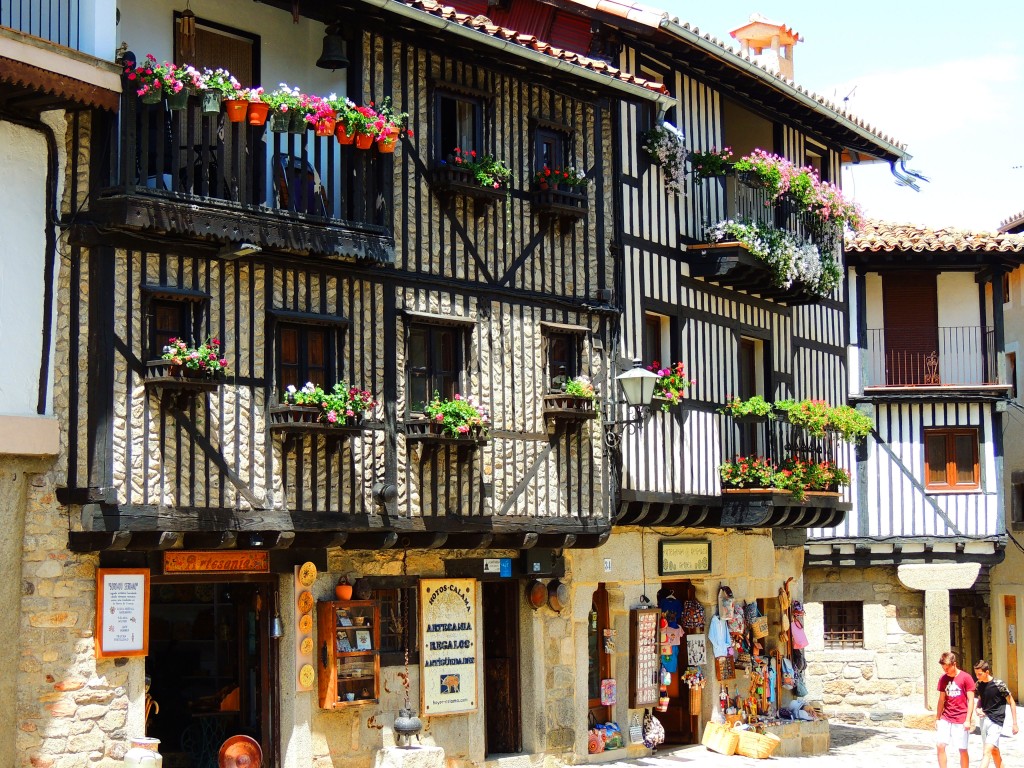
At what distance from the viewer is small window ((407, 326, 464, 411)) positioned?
1619 centimetres

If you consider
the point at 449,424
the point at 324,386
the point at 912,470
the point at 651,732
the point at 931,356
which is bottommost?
the point at 651,732

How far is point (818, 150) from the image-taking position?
80.2 feet

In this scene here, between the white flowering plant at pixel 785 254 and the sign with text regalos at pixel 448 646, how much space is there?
6.04 metres

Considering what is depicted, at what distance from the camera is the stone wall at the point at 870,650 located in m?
27.4

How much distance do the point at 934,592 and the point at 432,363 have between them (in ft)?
46.1

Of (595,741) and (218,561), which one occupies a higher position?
(218,561)

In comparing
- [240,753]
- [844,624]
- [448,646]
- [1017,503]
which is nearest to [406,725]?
[448,646]

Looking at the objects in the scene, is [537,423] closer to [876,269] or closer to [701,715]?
[701,715]

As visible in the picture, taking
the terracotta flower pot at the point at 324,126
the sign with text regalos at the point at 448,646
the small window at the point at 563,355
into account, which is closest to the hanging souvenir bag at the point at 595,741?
the sign with text regalos at the point at 448,646

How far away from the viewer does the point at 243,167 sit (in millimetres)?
14117

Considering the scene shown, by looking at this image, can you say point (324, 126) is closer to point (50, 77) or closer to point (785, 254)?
point (50, 77)

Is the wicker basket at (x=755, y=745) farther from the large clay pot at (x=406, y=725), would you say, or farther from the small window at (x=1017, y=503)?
the small window at (x=1017, y=503)

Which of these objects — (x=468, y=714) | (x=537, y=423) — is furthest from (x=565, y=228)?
(x=468, y=714)

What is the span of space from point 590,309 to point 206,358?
227 inches
